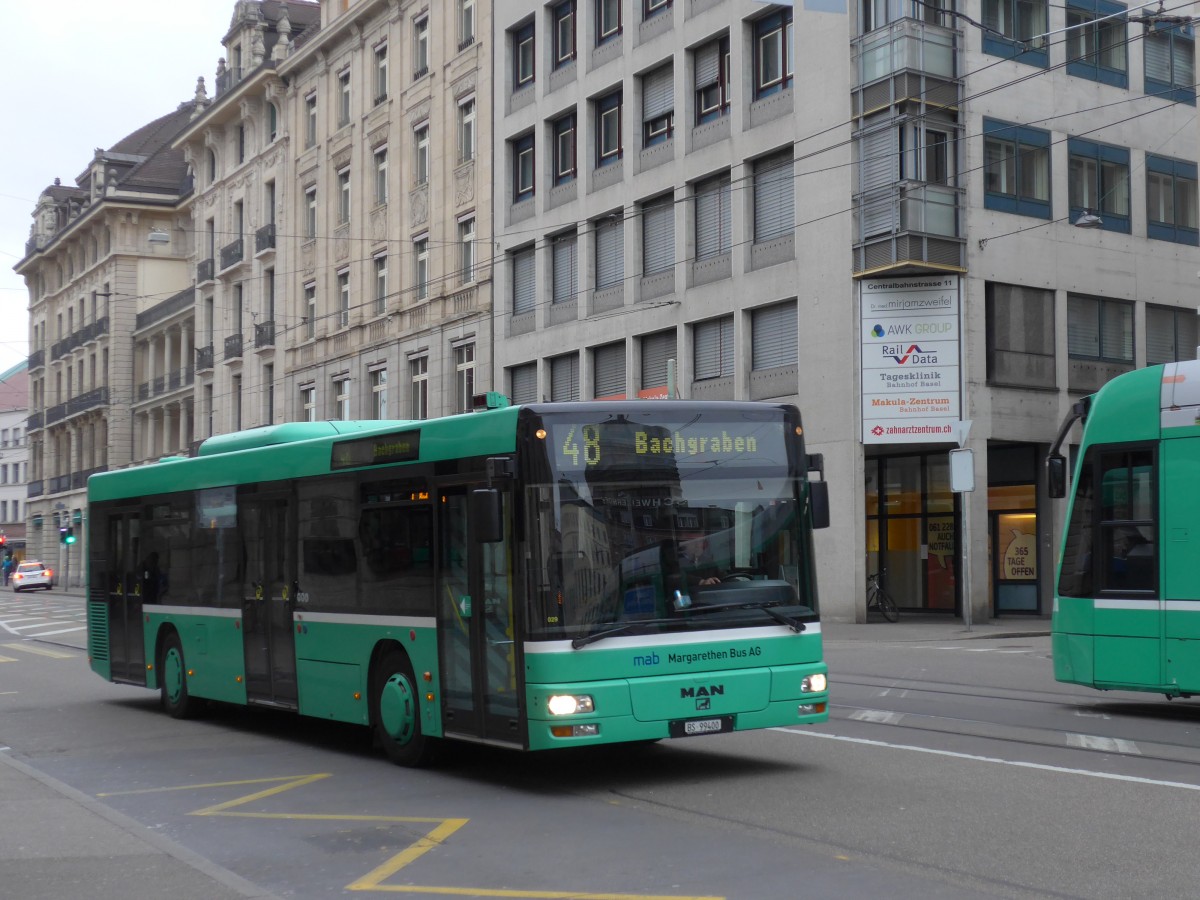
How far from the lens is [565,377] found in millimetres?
39438

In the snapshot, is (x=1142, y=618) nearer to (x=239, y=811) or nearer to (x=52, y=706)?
(x=239, y=811)

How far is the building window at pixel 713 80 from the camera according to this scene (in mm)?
34031

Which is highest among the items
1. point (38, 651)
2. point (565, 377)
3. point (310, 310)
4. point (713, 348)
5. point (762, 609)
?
point (310, 310)

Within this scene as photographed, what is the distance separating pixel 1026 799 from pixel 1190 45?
2954 cm

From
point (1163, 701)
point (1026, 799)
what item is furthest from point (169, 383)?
point (1026, 799)

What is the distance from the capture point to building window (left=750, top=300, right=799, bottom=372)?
1261 inches

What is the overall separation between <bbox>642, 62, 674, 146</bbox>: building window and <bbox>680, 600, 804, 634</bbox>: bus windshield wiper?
2654 centimetres

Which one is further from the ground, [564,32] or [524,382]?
[564,32]

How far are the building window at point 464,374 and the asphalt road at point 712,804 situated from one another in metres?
27.7

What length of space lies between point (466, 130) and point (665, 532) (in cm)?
3536

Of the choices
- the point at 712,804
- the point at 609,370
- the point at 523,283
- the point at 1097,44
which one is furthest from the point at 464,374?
the point at 712,804

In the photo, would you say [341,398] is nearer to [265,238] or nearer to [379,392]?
[379,392]

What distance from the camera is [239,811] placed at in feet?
31.6

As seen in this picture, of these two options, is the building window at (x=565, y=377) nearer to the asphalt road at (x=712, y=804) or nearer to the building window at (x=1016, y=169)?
the building window at (x=1016, y=169)
